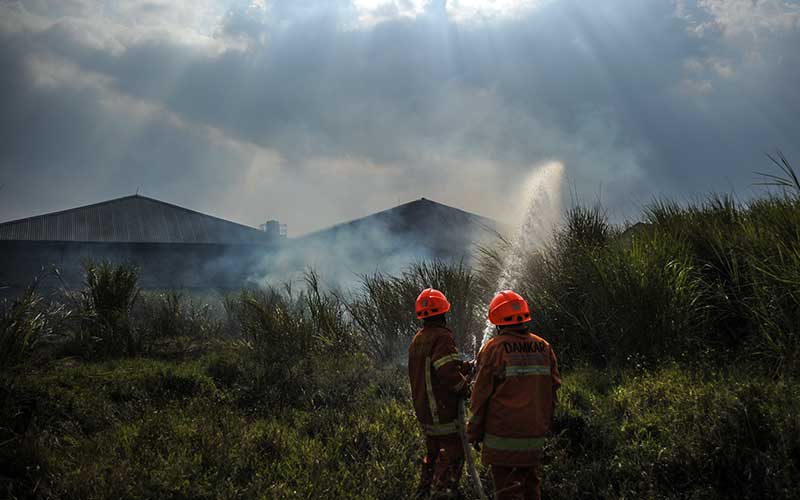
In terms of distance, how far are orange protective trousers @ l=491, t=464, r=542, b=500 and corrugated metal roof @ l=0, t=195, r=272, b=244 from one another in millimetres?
24135

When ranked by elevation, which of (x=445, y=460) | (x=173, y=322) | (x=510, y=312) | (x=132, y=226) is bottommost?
(x=445, y=460)

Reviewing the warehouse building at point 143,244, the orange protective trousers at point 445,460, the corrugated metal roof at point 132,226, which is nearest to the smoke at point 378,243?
the warehouse building at point 143,244

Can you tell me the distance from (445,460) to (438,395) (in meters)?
0.48

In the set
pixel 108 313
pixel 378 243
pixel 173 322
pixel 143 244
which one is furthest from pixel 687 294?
pixel 143 244

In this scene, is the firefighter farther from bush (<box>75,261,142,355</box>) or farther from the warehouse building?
the warehouse building

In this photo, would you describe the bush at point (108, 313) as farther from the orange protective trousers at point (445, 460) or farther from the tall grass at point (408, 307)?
the orange protective trousers at point (445, 460)

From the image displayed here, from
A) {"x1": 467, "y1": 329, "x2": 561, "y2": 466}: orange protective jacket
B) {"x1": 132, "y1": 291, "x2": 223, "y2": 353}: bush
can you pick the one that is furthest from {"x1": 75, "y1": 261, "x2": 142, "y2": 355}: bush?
{"x1": 467, "y1": 329, "x2": 561, "y2": 466}: orange protective jacket

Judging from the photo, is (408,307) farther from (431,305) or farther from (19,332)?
(19,332)

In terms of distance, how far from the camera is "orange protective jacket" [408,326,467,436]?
13.6 feet

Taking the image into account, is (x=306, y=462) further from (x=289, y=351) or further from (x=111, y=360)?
(x=111, y=360)

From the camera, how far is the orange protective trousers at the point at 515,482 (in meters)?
3.63

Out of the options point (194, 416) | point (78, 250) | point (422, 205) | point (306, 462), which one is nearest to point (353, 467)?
point (306, 462)

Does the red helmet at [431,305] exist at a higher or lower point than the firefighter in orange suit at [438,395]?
higher

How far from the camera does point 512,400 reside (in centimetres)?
362
